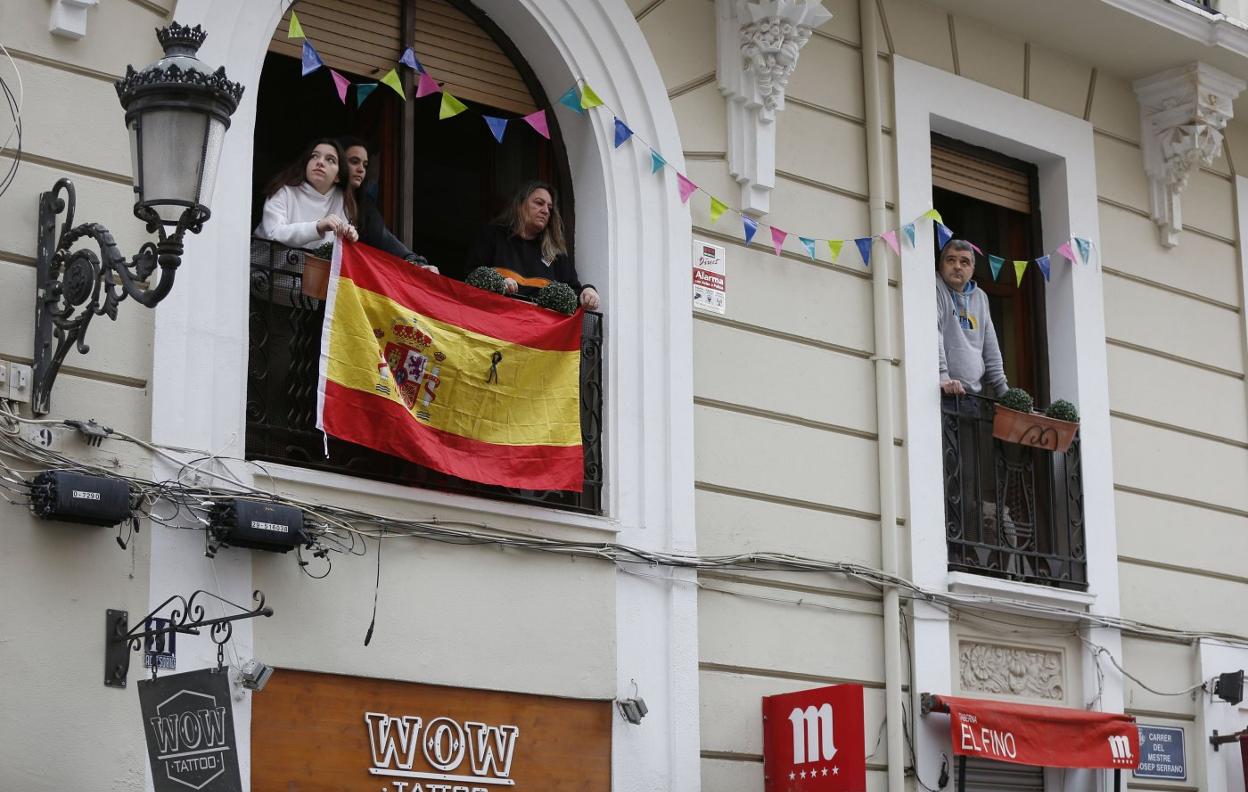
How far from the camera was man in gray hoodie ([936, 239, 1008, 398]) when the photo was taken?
1170 centimetres

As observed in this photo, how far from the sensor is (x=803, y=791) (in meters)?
9.79

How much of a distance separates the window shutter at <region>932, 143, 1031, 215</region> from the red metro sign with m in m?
3.73

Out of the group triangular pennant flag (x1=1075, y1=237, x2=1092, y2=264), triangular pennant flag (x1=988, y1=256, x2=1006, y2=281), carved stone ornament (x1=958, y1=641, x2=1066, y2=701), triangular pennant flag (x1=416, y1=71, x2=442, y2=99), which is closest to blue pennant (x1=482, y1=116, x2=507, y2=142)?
triangular pennant flag (x1=416, y1=71, x2=442, y2=99)

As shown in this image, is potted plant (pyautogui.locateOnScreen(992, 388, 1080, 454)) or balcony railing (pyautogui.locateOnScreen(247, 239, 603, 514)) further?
potted plant (pyautogui.locateOnScreen(992, 388, 1080, 454))

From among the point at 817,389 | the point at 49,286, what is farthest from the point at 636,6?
the point at 49,286

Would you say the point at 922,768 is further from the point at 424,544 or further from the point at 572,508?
the point at 424,544

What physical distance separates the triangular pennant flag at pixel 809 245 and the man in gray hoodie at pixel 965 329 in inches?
39.2

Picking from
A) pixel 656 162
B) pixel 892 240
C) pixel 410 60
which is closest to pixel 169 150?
pixel 410 60

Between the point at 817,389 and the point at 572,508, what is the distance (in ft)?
5.81

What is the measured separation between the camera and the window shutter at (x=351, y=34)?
32.8 feet

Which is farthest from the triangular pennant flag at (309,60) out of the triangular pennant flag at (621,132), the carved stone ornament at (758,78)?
the carved stone ornament at (758,78)

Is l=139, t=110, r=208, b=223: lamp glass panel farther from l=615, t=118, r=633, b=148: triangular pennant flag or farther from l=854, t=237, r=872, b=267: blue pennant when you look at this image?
l=854, t=237, r=872, b=267: blue pennant

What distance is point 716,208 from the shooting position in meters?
10.7

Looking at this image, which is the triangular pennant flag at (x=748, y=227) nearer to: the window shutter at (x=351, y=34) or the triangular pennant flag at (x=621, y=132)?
the triangular pennant flag at (x=621, y=132)
